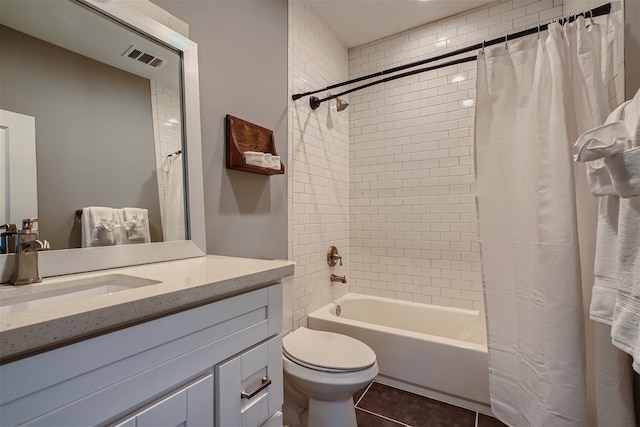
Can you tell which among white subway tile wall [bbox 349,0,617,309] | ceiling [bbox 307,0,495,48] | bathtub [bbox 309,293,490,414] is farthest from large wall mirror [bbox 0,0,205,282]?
white subway tile wall [bbox 349,0,617,309]

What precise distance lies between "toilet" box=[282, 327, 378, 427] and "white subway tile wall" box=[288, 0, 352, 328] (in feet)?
1.55

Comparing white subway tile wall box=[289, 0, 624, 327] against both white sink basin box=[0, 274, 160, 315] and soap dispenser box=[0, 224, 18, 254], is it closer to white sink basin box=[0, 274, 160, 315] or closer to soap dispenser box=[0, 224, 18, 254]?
white sink basin box=[0, 274, 160, 315]

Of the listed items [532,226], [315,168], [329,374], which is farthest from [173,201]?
[532,226]

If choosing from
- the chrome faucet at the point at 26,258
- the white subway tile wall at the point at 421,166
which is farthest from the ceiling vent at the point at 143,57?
the white subway tile wall at the point at 421,166

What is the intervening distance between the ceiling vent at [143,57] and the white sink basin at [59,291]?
87 centimetres

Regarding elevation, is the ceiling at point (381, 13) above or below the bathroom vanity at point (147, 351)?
above

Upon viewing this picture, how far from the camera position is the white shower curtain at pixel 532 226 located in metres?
1.15

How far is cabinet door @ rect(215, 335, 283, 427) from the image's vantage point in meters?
0.73

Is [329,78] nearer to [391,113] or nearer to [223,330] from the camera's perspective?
[391,113]

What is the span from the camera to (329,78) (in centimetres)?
253

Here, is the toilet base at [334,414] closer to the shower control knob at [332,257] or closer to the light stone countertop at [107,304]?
the light stone countertop at [107,304]

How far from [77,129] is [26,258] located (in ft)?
1.49

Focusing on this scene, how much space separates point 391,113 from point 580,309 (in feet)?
6.57

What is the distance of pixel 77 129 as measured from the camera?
0.98m
